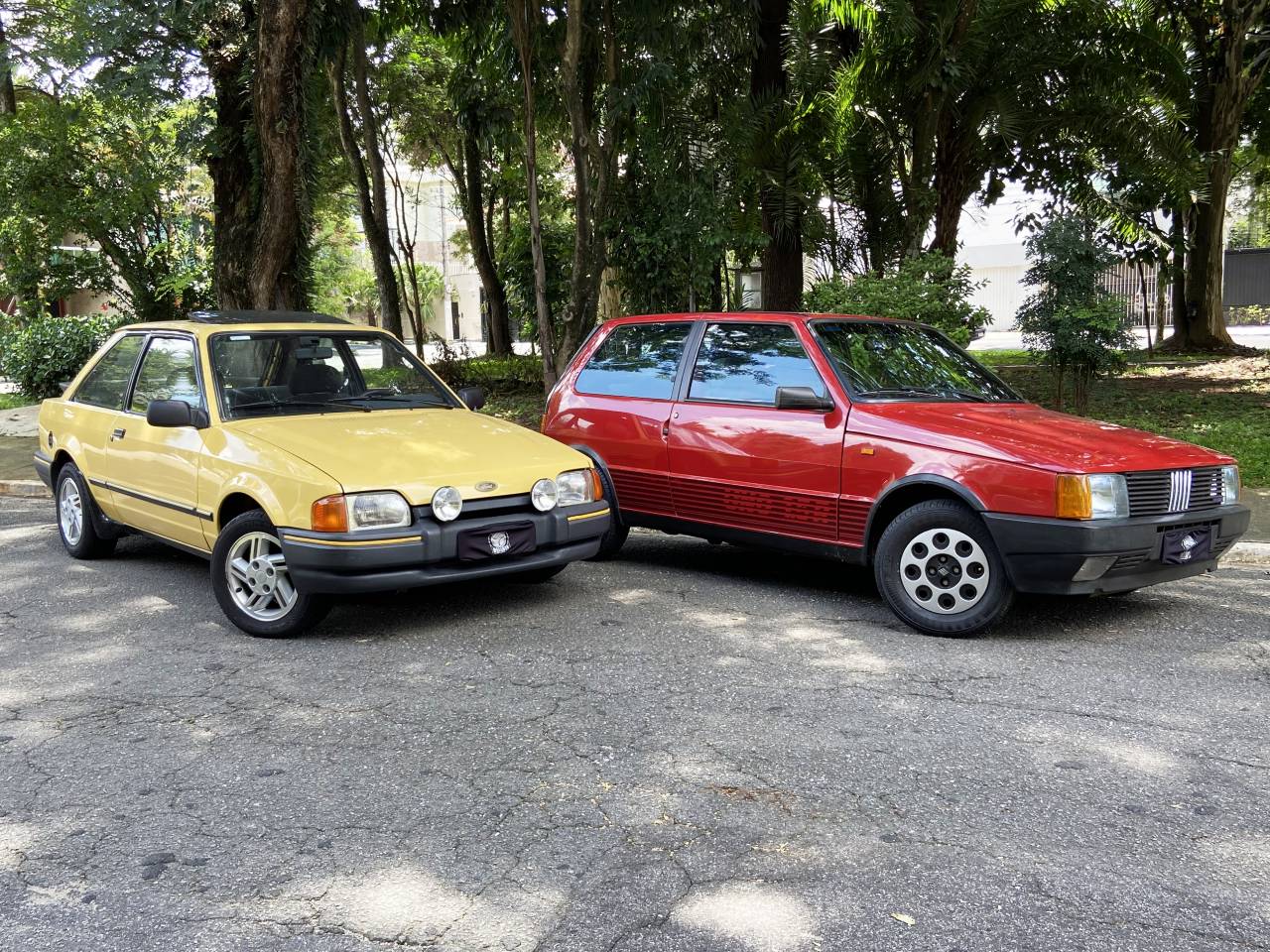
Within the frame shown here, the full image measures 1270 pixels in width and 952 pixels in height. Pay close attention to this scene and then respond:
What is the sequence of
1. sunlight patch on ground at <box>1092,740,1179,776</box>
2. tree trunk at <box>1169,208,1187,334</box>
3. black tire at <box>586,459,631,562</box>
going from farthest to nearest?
tree trunk at <box>1169,208,1187,334</box> < black tire at <box>586,459,631,562</box> < sunlight patch on ground at <box>1092,740,1179,776</box>

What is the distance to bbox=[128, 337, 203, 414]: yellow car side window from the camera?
639 centimetres

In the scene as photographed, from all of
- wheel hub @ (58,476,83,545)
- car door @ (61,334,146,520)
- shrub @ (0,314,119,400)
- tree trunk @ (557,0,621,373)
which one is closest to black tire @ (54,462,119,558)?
wheel hub @ (58,476,83,545)

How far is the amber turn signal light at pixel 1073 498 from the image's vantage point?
5203mm

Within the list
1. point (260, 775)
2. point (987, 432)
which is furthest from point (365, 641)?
point (987, 432)

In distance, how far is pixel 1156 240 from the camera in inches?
A: 784

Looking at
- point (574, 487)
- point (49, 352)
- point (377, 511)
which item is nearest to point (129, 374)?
point (377, 511)

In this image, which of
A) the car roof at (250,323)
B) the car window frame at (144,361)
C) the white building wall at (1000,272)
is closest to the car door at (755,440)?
the car roof at (250,323)

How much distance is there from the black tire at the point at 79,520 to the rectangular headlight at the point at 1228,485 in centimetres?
669

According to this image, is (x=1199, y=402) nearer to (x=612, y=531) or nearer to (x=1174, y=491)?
(x=1174, y=491)

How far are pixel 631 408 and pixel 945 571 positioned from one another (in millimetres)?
2447

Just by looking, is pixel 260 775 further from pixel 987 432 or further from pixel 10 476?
pixel 10 476

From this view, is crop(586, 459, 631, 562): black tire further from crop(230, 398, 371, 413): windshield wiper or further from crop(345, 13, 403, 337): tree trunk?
crop(345, 13, 403, 337): tree trunk

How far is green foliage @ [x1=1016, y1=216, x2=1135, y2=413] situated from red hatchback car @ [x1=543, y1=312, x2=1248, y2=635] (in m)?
5.13

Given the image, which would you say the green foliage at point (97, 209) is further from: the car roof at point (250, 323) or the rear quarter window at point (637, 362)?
the rear quarter window at point (637, 362)
